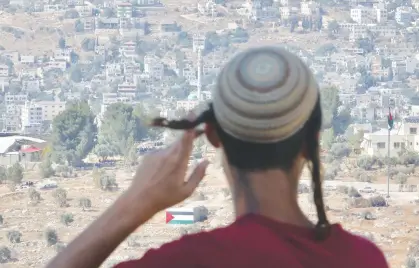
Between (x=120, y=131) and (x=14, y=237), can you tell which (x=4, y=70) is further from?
(x=14, y=237)

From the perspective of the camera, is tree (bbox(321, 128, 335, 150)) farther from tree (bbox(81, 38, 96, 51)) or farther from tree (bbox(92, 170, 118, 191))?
tree (bbox(81, 38, 96, 51))

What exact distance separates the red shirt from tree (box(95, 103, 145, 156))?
2193 cm

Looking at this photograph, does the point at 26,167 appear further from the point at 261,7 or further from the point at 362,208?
the point at 261,7

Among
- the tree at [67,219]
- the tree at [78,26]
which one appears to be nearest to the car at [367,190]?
the tree at [67,219]

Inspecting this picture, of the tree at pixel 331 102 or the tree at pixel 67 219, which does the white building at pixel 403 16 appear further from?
the tree at pixel 67 219

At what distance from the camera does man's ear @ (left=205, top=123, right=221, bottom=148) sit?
106 cm

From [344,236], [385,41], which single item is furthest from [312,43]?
[344,236]

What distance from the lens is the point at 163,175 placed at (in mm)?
1042

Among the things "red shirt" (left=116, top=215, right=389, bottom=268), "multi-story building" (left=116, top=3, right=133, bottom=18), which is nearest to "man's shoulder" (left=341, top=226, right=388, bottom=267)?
"red shirt" (left=116, top=215, right=389, bottom=268)

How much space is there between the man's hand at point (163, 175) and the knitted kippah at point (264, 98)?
0.13 ft

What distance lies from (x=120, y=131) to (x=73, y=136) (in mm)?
916

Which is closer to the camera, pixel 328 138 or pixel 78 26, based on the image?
pixel 328 138

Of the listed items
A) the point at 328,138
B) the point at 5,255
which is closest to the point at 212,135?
the point at 5,255

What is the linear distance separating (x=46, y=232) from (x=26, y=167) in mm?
5573
